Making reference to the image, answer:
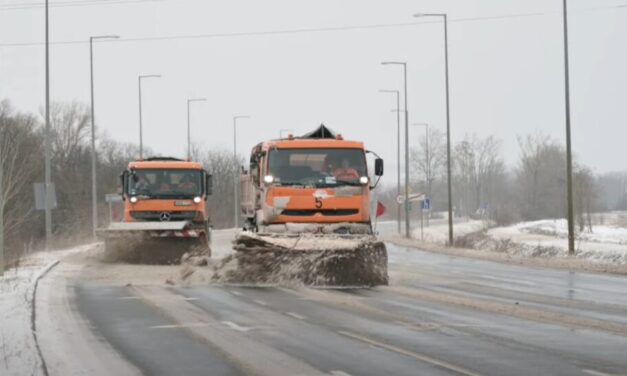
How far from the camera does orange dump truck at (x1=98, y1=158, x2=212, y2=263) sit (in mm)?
26766

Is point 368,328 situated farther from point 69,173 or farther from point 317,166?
point 69,173

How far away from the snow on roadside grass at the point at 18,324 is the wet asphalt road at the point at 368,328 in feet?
3.09

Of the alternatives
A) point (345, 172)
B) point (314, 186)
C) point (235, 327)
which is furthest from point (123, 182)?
point (235, 327)

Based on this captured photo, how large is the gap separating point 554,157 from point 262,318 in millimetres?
110066

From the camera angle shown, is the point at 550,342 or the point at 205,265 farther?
the point at 205,265

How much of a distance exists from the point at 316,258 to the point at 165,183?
9.77 meters

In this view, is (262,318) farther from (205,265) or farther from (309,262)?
(205,265)

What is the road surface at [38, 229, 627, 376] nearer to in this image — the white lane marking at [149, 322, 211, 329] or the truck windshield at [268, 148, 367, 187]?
the white lane marking at [149, 322, 211, 329]

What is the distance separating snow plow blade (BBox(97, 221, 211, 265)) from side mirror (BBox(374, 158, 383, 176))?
22.9ft

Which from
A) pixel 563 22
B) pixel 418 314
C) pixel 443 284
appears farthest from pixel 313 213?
pixel 563 22

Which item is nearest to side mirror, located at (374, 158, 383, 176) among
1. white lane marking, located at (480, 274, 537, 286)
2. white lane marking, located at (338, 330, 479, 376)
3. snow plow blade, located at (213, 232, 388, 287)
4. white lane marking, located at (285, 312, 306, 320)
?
snow plow blade, located at (213, 232, 388, 287)

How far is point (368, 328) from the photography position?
12938 millimetres

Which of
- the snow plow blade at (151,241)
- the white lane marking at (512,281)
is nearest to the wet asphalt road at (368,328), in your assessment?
the white lane marking at (512,281)

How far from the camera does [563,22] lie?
32.1 m
